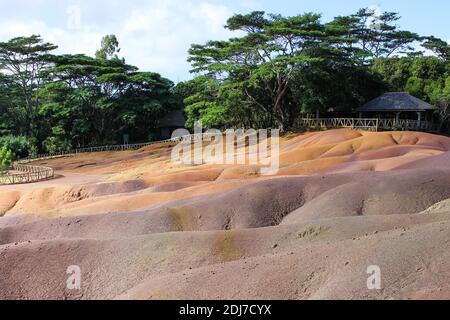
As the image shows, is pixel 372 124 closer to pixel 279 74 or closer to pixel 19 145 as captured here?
pixel 279 74

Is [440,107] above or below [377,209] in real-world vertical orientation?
above

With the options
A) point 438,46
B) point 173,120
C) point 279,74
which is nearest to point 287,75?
point 279,74

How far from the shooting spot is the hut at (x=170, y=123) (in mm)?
59253

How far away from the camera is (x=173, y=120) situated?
→ 196 feet

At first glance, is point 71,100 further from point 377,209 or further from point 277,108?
point 377,209

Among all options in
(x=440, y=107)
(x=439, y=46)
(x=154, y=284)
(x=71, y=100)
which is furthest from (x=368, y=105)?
(x=154, y=284)

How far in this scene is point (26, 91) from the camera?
58625 millimetres

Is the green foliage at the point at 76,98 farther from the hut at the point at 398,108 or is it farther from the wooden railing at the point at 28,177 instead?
the hut at the point at 398,108

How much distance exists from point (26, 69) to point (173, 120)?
17407 millimetres

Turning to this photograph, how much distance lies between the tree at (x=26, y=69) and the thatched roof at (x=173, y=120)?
564 inches

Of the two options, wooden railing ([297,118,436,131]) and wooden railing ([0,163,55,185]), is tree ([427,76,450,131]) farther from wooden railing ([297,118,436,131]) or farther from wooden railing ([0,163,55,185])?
wooden railing ([0,163,55,185])

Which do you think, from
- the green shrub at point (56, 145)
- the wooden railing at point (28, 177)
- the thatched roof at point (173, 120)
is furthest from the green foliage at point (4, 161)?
the thatched roof at point (173, 120)

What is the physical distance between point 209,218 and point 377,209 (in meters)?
5.19

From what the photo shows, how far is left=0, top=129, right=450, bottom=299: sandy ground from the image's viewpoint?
8812 mm
